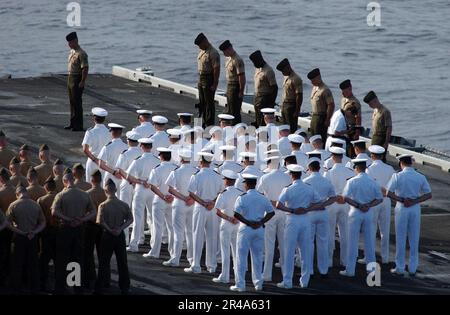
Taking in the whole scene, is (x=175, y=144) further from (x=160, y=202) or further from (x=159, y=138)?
(x=160, y=202)

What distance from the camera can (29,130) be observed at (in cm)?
3912

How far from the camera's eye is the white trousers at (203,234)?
2908 cm

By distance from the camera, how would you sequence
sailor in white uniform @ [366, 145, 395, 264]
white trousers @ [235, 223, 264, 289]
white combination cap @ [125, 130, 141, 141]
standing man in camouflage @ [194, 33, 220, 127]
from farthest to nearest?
standing man in camouflage @ [194, 33, 220, 127], white combination cap @ [125, 130, 141, 141], sailor in white uniform @ [366, 145, 395, 264], white trousers @ [235, 223, 264, 289]

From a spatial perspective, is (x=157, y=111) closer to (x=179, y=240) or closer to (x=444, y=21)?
(x=179, y=240)

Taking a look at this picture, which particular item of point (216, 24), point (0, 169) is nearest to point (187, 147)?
point (0, 169)

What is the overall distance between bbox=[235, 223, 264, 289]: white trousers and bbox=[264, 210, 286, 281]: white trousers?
80 centimetres

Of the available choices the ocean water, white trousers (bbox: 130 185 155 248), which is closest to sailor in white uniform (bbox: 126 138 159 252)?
white trousers (bbox: 130 185 155 248)

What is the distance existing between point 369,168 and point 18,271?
7076mm

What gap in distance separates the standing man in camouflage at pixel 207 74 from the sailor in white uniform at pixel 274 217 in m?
8.74

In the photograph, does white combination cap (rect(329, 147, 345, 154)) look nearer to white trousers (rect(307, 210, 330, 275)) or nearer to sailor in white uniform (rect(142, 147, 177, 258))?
white trousers (rect(307, 210, 330, 275))

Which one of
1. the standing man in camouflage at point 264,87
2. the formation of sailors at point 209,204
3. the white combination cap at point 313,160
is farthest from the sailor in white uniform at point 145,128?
the standing man in camouflage at point 264,87

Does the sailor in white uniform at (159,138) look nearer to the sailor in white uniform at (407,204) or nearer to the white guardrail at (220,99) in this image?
the sailor in white uniform at (407,204)

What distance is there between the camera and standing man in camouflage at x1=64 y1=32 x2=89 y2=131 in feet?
126

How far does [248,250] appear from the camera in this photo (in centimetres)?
2795
